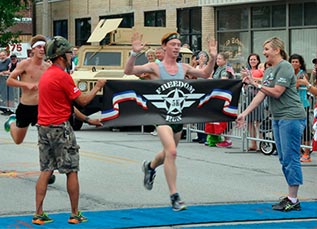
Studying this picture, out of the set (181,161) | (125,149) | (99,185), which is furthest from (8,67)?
(99,185)

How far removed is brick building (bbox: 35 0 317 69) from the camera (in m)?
27.4

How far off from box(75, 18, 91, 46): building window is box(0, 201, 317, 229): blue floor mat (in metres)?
30.6

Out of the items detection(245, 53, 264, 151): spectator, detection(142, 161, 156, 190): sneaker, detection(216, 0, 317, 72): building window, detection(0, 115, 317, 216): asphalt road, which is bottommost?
detection(0, 115, 317, 216): asphalt road

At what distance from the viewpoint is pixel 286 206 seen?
9.48m

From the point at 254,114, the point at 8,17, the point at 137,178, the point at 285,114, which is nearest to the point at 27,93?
the point at 137,178

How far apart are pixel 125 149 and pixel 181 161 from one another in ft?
6.93

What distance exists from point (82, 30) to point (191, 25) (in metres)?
9.22

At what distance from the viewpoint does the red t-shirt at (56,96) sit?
849 centimetres

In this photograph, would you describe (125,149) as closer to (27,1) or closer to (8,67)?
(8,67)

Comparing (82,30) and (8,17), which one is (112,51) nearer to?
(82,30)

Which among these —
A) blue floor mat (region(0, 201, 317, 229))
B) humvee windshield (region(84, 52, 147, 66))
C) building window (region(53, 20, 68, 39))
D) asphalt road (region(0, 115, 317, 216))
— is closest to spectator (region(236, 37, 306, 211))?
blue floor mat (region(0, 201, 317, 229))

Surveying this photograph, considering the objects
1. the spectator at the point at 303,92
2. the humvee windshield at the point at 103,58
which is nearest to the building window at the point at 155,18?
the humvee windshield at the point at 103,58

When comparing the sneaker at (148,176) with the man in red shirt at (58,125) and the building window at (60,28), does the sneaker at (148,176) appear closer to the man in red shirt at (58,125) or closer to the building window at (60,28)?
the man in red shirt at (58,125)

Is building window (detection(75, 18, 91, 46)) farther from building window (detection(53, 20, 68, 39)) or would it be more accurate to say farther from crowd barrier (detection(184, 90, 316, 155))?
crowd barrier (detection(184, 90, 316, 155))
